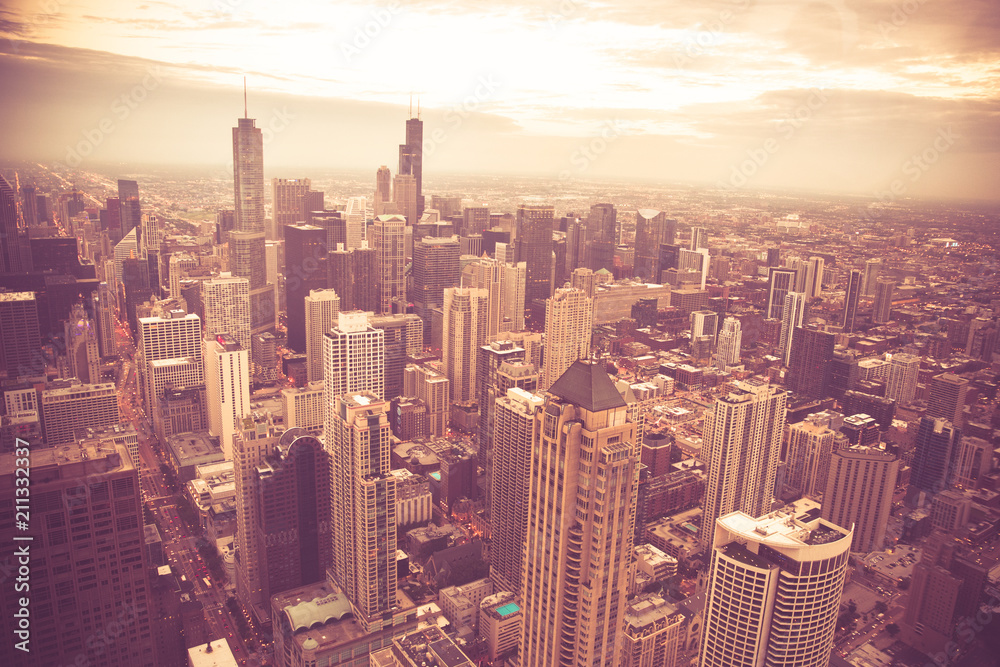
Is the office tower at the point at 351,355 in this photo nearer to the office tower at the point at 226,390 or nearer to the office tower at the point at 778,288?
the office tower at the point at 226,390

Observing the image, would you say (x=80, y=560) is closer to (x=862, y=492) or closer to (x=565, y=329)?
(x=862, y=492)

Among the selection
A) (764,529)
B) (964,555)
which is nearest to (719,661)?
(764,529)

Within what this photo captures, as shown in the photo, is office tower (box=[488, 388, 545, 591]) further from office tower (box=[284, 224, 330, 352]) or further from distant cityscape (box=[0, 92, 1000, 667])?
office tower (box=[284, 224, 330, 352])

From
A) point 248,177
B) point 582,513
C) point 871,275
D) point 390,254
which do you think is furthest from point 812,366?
point 248,177

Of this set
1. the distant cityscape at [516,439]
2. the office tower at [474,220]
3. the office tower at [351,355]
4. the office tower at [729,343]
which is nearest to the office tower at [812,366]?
the distant cityscape at [516,439]

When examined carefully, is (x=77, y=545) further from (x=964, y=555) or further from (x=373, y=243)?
(x=373, y=243)

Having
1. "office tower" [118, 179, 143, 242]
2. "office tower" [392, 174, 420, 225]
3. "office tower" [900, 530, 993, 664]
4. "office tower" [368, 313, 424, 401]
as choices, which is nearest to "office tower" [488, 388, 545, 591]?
"office tower" [900, 530, 993, 664]
